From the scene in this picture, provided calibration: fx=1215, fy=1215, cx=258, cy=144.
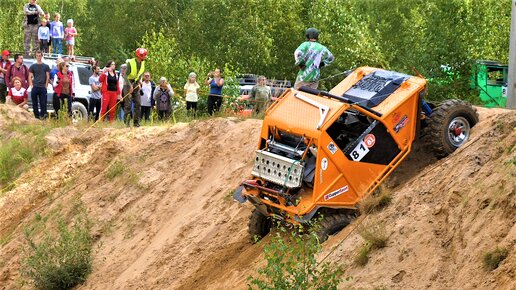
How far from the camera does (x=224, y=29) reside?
5719 cm

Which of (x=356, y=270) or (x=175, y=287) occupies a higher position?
(x=356, y=270)

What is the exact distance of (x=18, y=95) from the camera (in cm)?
2948

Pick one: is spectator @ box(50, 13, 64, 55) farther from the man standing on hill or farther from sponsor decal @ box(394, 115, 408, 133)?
sponsor decal @ box(394, 115, 408, 133)

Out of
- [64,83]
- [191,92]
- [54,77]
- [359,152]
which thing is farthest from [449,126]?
[54,77]

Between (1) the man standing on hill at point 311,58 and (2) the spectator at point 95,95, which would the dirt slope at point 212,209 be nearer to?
(2) the spectator at point 95,95

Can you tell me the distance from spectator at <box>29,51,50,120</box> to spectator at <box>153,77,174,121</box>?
3.11 metres

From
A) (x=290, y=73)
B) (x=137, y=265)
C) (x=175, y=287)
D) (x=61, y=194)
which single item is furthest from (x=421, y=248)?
(x=290, y=73)

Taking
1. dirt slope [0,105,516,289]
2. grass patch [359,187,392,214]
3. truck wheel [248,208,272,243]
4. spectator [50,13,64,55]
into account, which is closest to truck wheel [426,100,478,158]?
dirt slope [0,105,516,289]

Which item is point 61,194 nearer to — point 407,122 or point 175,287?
point 175,287

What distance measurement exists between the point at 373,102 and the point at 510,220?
450 centimetres

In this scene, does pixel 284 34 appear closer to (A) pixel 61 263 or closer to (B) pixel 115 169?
(B) pixel 115 169

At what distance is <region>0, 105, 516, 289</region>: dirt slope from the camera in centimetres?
1309

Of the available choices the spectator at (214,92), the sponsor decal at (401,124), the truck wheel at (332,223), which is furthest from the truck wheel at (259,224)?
the spectator at (214,92)

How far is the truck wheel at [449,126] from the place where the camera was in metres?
16.8
